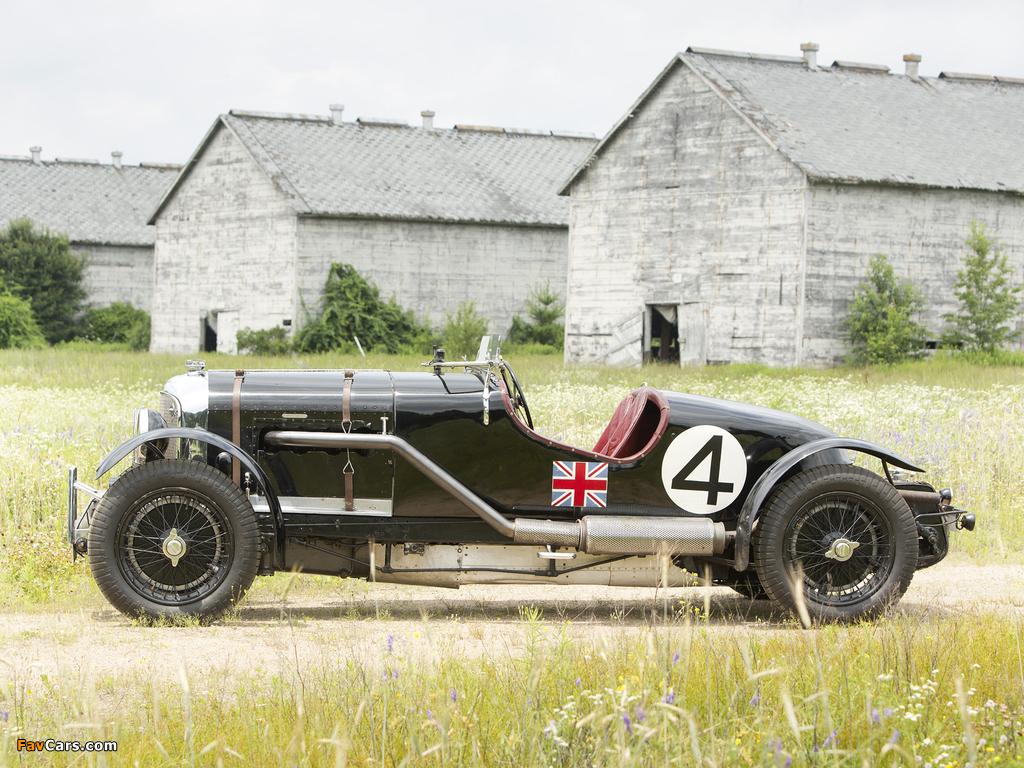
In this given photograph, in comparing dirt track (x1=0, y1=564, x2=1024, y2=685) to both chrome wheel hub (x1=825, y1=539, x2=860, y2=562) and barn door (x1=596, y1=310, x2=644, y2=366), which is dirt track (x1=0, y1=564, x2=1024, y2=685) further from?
barn door (x1=596, y1=310, x2=644, y2=366)

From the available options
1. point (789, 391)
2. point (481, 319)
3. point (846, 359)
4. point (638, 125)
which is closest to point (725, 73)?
point (638, 125)

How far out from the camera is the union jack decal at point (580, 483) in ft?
18.9

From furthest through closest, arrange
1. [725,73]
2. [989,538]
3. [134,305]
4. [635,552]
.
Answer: [134,305], [725,73], [989,538], [635,552]

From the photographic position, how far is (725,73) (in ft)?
91.2

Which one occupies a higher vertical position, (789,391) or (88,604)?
(789,391)

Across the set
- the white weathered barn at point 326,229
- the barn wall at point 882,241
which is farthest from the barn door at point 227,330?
the barn wall at point 882,241

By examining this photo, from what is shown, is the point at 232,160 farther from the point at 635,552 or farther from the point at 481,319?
the point at 635,552

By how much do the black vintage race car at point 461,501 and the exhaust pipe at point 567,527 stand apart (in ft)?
0.03

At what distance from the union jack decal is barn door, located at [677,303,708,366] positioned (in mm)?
21433

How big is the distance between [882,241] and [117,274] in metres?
33.6

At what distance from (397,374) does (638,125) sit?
23.5 meters

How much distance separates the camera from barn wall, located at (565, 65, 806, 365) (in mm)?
25422

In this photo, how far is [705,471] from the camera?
5.82 m

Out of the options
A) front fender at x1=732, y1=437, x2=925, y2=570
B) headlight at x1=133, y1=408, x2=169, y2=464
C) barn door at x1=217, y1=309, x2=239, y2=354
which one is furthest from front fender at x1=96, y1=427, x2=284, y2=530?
barn door at x1=217, y1=309, x2=239, y2=354
